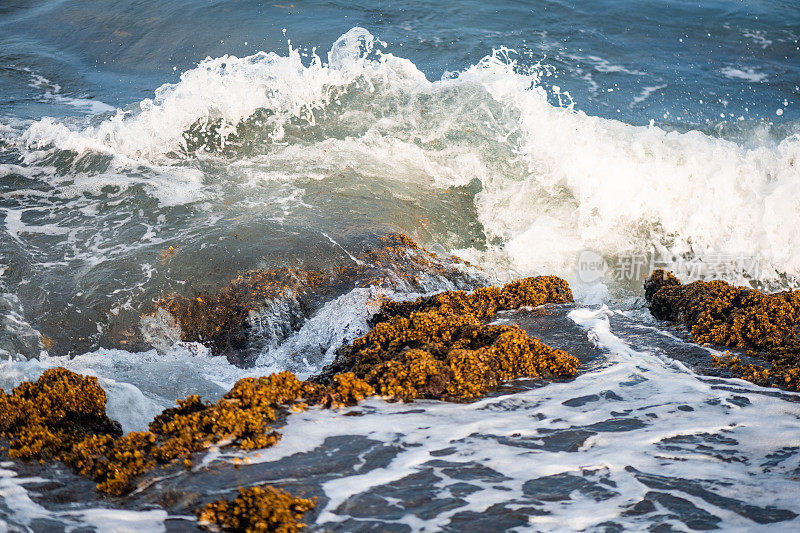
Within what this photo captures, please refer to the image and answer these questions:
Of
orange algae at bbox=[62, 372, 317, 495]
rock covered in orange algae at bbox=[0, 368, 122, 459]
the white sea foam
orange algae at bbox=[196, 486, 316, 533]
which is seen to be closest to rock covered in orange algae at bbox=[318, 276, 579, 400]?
orange algae at bbox=[62, 372, 317, 495]

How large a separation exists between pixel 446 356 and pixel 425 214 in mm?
5001

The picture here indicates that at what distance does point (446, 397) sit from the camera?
489cm

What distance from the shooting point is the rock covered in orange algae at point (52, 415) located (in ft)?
13.4

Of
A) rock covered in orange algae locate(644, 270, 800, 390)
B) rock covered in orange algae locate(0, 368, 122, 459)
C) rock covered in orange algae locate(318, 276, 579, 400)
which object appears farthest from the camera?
rock covered in orange algae locate(644, 270, 800, 390)

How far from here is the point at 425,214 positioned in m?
10.0

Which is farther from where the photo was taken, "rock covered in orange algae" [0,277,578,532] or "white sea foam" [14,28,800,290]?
"white sea foam" [14,28,800,290]

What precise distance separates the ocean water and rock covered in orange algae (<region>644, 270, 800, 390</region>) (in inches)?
13.4

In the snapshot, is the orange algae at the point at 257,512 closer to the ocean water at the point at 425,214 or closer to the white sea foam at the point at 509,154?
the ocean water at the point at 425,214

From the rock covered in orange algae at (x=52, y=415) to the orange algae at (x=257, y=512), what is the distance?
1.45 m

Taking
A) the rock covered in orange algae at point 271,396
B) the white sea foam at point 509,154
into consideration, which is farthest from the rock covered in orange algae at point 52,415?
the white sea foam at point 509,154

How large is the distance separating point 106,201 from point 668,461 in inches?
345

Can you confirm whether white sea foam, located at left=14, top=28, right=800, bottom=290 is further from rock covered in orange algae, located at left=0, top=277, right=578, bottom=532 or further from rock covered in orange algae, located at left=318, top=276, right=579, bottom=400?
rock covered in orange algae, located at left=0, top=277, right=578, bottom=532

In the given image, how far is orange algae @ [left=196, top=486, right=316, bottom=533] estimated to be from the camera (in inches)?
127

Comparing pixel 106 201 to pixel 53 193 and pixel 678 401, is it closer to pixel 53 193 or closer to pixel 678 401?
pixel 53 193
